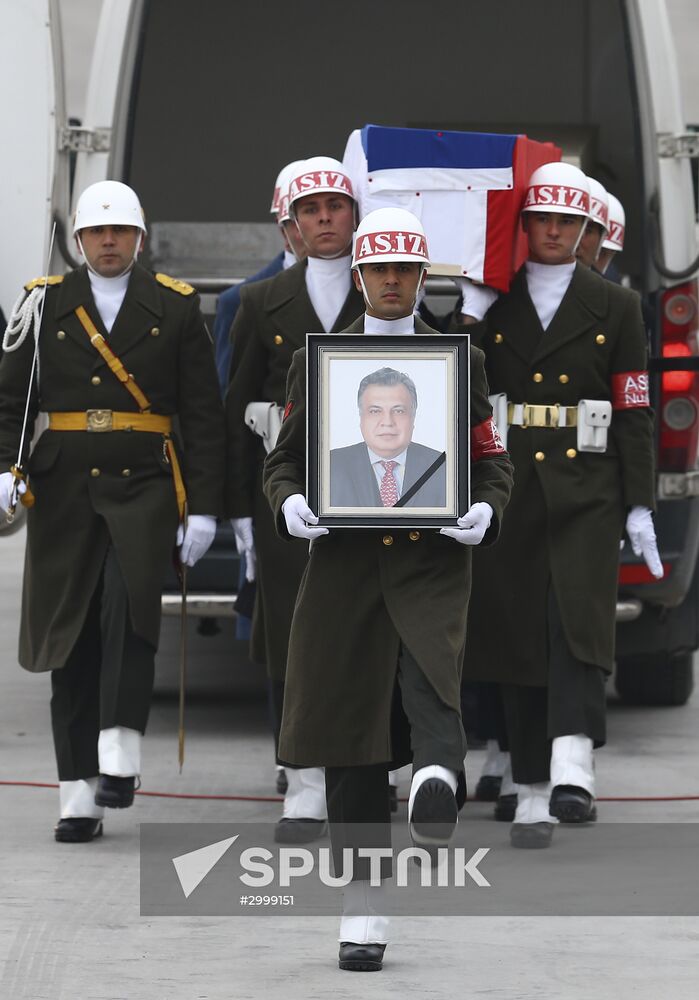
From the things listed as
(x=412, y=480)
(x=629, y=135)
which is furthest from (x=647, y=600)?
(x=412, y=480)

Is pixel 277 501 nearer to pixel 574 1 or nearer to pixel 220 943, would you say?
pixel 220 943

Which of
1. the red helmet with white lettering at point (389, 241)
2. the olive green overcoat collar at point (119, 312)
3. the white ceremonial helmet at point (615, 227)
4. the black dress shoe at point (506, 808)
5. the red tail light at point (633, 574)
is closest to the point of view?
the red helmet with white lettering at point (389, 241)

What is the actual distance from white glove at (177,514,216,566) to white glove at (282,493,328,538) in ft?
4.83

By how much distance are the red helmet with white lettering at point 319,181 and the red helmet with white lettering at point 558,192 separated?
515 millimetres

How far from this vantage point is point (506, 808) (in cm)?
653

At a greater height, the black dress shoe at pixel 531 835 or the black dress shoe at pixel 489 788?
the black dress shoe at pixel 489 788

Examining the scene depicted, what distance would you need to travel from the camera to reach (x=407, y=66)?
9227mm

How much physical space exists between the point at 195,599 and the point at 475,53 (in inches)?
112

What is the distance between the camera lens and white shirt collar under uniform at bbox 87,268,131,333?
630cm

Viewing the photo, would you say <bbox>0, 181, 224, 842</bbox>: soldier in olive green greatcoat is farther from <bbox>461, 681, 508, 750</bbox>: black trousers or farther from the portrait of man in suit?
the portrait of man in suit

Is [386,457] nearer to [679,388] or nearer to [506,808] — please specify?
[506,808]

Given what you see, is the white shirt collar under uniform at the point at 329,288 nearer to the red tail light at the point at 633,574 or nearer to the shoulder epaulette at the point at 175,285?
the shoulder epaulette at the point at 175,285

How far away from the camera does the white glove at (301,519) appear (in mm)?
4812

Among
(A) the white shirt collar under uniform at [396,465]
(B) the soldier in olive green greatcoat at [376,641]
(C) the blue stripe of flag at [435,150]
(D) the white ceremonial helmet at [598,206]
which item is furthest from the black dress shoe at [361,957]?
(D) the white ceremonial helmet at [598,206]
